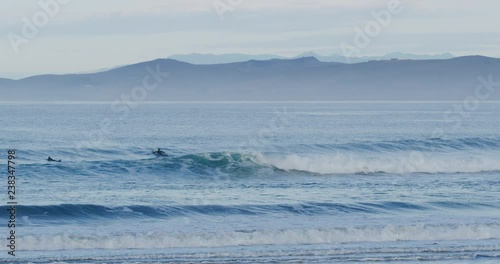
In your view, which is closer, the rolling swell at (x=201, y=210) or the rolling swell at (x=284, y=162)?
the rolling swell at (x=201, y=210)

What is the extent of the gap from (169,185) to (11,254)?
1381cm

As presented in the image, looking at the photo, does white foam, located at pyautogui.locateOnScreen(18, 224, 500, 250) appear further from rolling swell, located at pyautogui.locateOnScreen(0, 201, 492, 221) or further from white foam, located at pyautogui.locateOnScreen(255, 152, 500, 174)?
white foam, located at pyautogui.locateOnScreen(255, 152, 500, 174)

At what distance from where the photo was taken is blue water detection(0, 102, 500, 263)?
1909 cm

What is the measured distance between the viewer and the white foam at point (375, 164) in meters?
38.0

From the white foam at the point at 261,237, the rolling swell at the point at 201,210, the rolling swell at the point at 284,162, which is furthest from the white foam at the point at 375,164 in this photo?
the white foam at the point at 261,237

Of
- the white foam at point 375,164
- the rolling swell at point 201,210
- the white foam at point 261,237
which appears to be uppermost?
the white foam at point 375,164

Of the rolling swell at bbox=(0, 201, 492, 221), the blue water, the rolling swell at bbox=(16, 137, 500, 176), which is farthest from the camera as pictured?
the rolling swell at bbox=(16, 137, 500, 176)

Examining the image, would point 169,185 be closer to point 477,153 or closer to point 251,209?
point 251,209

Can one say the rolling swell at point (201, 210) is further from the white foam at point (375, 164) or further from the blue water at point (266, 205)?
the white foam at point (375, 164)

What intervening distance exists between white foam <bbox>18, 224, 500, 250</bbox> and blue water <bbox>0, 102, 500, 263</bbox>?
0.09 ft

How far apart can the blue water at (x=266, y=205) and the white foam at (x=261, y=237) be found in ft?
0.09

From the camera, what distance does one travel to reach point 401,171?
3756 cm

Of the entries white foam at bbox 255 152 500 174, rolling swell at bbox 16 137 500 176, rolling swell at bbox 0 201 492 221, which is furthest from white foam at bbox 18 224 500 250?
white foam at bbox 255 152 500 174

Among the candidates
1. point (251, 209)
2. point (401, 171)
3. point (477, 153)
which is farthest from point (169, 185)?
point (477, 153)
